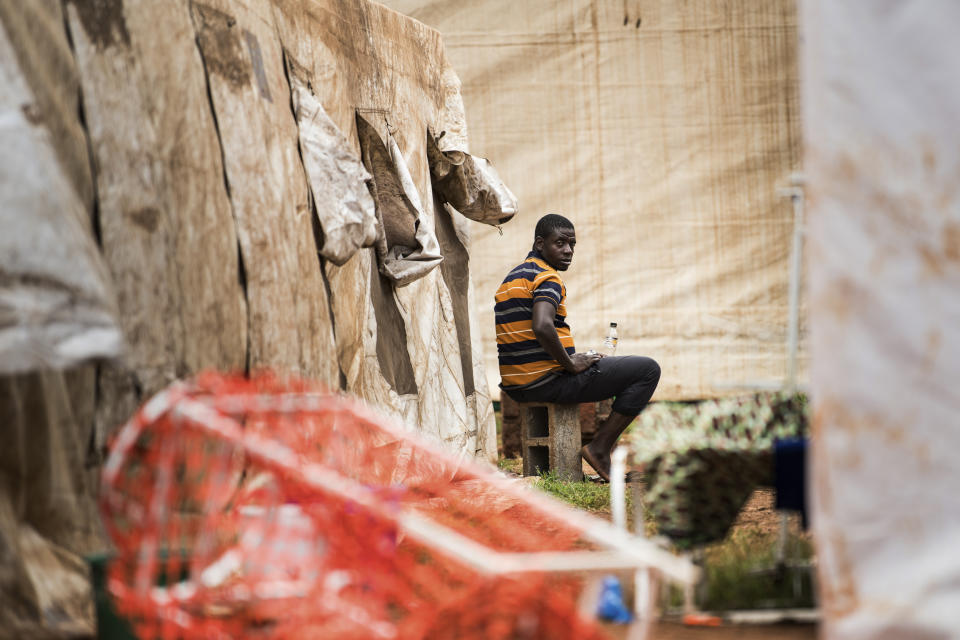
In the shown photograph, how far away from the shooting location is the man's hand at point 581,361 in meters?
6.33

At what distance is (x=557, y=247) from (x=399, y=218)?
1266 millimetres

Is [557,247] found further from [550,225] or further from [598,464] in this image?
[598,464]

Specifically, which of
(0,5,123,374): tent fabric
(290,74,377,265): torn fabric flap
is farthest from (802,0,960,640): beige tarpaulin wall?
(290,74,377,265): torn fabric flap

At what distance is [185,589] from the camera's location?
8.57 ft

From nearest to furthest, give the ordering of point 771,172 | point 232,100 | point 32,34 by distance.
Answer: point 32,34 → point 232,100 → point 771,172

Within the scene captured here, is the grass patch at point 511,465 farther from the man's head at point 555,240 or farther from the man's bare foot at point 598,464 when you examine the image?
the man's head at point 555,240

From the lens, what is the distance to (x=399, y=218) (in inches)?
224

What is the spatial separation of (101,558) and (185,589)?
0.34m

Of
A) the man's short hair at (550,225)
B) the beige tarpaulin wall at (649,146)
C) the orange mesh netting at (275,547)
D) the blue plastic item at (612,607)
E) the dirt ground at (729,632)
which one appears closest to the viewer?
the orange mesh netting at (275,547)

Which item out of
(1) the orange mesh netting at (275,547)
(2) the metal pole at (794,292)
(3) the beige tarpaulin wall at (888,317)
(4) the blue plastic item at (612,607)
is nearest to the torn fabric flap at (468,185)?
(1) the orange mesh netting at (275,547)

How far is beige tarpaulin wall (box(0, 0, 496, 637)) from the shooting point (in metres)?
2.65

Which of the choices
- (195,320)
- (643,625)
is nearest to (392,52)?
(195,320)

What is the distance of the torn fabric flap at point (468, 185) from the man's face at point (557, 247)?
20.8 inches

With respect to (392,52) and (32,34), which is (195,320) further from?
(392,52)
